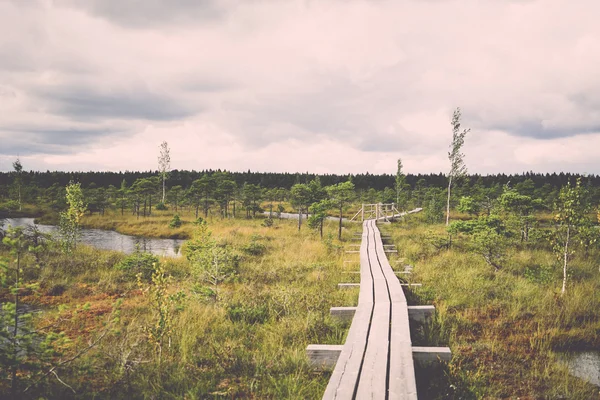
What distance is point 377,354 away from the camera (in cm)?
461

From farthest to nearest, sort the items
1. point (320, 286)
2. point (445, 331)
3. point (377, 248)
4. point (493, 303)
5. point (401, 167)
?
point (401, 167), point (377, 248), point (320, 286), point (493, 303), point (445, 331)

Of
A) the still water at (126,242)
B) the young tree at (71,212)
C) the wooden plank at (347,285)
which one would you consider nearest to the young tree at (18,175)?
the still water at (126,242)

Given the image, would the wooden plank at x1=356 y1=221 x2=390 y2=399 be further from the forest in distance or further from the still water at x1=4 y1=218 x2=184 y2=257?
the still water at x1=4 y1=218 x2=184 y2=257

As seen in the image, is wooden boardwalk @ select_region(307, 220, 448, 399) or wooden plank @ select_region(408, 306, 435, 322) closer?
wooden boardwalk @ select_region(307, 220, 448, 399)

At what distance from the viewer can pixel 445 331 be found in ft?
21.1

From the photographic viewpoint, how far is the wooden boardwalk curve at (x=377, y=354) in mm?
3783

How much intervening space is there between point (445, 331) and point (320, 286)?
149 inches

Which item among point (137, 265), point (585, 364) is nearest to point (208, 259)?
point (137, 265)

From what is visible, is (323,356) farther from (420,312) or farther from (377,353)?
(420,312)

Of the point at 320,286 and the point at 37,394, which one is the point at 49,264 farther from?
the point at 320,286

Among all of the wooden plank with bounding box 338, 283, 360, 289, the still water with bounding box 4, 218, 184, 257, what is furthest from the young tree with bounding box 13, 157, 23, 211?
the wooden plank with bounding box 338, 283, 360, 289

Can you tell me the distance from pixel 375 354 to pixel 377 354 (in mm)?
30

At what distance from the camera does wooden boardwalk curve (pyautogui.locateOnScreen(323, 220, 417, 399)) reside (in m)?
3.78

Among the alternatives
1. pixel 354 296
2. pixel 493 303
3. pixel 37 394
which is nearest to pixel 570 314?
pixel 493 303
